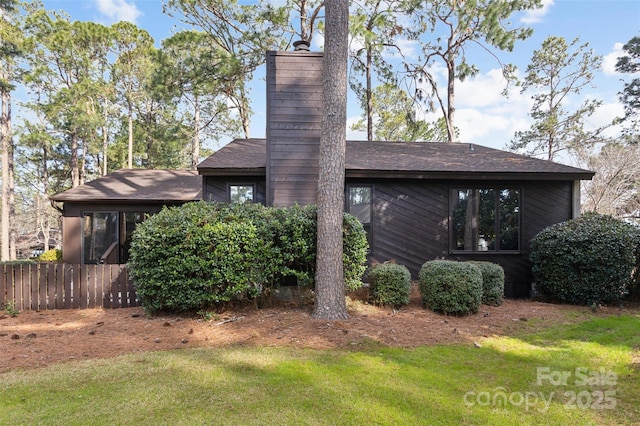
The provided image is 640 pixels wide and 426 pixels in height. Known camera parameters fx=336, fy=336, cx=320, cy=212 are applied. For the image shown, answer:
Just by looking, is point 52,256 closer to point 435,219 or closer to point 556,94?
point 435,219

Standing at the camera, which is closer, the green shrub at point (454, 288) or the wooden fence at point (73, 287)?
the green shrub at point (454, 288)

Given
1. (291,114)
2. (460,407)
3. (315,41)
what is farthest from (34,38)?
(460,407)

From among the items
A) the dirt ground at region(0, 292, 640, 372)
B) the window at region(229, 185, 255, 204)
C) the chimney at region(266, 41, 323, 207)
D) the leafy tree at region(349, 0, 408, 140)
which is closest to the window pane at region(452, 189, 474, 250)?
the dirt ground at region(0, 292, 640, 372)

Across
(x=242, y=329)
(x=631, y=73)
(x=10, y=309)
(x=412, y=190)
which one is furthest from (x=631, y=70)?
(x=10, y=309)

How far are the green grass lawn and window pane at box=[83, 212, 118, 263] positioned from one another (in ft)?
28.9

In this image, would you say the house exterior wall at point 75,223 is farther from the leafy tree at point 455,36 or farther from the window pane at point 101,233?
the leafy tree at point 455,36

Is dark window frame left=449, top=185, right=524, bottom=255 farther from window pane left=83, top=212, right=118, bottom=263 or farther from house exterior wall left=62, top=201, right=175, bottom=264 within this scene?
window pane left=83, top=212, right=118, bottom=263

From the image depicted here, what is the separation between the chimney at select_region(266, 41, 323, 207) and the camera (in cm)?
777

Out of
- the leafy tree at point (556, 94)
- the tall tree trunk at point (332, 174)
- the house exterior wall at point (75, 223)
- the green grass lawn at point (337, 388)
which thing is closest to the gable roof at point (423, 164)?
the tall tree trunk at point (332, 174)

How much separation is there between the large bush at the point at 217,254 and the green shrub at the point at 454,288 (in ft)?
4.24

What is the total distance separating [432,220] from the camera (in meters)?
8.09

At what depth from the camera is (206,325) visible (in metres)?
4.94

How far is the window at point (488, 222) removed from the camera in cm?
811

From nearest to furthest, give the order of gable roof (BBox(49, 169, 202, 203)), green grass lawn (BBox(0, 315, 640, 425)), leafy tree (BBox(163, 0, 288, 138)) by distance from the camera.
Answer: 1. green grass lawn (BBox(0, 315, 640, 425))
2. gable roof (BBox(49, 169, 202, 203))
3. leafy tree (BBox(163, 0, 288, 138))
